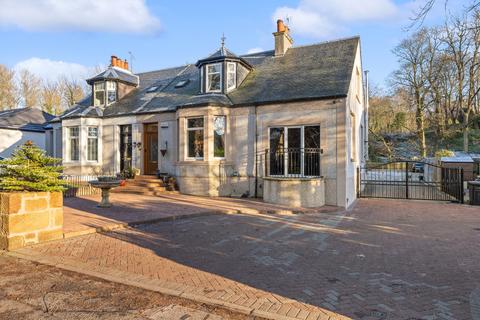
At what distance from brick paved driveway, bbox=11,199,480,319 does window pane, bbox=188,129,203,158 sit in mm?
6151

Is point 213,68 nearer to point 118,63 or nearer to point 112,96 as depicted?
point 112,96

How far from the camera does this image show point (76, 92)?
1735 inches

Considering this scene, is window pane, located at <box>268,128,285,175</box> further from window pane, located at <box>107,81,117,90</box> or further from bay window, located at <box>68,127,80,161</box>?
bay window, located at <box>68,127,80,161</box>

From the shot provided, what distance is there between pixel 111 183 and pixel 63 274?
5.89 m

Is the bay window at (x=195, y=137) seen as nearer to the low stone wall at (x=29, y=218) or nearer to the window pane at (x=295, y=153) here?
the window pane at (x=295, y=153)

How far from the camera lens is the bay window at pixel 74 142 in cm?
1905

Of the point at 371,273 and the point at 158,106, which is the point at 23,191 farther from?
the point at 158,106

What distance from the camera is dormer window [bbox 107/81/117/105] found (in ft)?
65.9

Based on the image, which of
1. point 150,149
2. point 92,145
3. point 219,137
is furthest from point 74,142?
point 219,137

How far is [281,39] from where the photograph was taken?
18.0 m

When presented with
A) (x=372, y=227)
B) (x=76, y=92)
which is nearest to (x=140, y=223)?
(x=372, y=227)

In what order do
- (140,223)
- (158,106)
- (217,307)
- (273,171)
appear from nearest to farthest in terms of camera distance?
(217,307)
(140,223)
(273,171)
(158,106)

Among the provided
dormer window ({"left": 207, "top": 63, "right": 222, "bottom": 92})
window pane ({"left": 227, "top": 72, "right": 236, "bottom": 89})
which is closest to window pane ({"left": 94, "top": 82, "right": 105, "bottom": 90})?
dormer window ({"left": 207, "top": 63, "right": 222, "bottom": 92})

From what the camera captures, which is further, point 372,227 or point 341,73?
point 341,73
